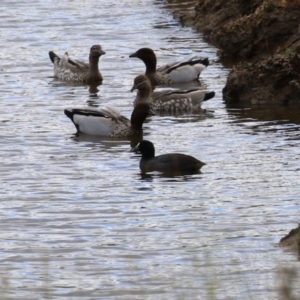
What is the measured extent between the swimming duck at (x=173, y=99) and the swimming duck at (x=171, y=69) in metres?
2.28

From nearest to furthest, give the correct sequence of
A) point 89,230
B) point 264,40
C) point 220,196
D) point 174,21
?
point 89,230
point 220,196
point 264,40
point 174,21

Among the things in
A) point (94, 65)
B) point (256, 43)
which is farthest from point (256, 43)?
point (94, 65)

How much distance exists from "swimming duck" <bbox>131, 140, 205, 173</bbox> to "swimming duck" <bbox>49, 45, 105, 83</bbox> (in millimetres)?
7190

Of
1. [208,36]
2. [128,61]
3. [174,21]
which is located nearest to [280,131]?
[128,61]

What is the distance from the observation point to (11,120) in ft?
56.1

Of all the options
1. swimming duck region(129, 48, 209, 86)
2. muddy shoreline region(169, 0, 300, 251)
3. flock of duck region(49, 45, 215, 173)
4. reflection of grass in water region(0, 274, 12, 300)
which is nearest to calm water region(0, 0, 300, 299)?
reflection of grass in water region(0, 274, 12, 300)

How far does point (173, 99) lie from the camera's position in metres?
18.4

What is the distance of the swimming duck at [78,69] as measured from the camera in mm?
21255

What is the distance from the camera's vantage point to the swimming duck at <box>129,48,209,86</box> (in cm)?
2075

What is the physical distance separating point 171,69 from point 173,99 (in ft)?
9.39

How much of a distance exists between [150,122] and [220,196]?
5.65 metres

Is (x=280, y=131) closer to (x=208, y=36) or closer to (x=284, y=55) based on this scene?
(x=284, y=55)

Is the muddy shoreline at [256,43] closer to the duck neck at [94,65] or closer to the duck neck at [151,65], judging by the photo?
the duck neck at [151,65]

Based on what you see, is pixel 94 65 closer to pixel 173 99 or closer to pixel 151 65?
pixel 151 65
